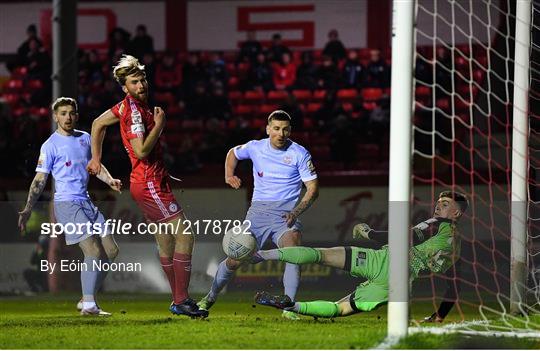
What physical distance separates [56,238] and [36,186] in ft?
1.22

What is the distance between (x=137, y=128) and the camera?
7.02m

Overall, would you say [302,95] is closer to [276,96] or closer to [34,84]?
[276,96]

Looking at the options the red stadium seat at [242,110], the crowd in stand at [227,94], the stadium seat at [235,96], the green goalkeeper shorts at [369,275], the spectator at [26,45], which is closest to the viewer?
the green goalkeeper shorts at [369,275]

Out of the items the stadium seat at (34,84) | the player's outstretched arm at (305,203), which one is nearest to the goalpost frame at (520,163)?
the player's outstretched arm at (305,203)

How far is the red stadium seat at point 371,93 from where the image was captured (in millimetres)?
14537

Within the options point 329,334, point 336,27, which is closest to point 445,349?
point 329,334

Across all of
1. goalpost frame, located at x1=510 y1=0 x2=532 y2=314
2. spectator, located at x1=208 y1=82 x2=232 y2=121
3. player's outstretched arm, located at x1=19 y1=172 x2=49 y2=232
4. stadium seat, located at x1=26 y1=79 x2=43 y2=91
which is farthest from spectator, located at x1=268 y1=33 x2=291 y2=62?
player's outstretched arm, located at x1=19 y1=172 x2=49 y2=232

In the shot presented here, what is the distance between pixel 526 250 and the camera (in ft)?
24.9

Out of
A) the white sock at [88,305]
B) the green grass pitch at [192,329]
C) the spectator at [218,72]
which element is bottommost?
the green grass pitch at [192,329]

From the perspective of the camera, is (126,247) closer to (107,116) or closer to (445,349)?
(107,116)

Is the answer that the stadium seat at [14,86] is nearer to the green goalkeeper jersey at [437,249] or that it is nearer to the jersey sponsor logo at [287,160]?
the jersey sponsor logo at [287,160]

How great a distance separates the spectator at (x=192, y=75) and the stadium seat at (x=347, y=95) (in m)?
1.80

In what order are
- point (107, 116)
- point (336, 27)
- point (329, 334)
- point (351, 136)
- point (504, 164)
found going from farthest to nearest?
point (336, 27), point (351, 136), point (504, 164), point (107, 116), point (329, 334)

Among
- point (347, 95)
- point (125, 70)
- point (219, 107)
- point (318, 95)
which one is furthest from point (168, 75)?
point (125, 70)
